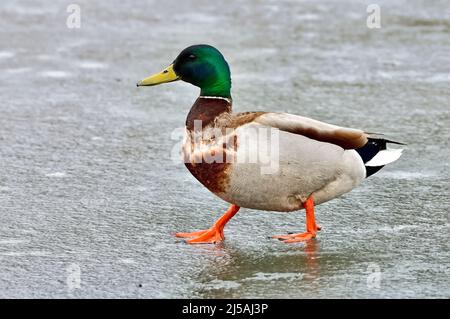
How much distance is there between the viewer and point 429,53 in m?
8.63

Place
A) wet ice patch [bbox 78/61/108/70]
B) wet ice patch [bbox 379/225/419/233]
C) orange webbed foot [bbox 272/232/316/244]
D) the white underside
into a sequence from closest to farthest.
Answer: the white underside → orange webbed foot [bbox 272/232/316/244] → wet ice patch [bbox 379/225/419/233] → wet ice patch [bbox 78/61/108/70]

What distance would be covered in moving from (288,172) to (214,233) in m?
→ 0.43

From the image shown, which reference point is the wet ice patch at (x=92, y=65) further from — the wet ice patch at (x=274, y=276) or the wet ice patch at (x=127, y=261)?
the wet ice patch at (x=274, y=276)

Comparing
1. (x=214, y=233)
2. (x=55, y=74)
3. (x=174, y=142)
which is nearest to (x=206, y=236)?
(x=214, y=233)

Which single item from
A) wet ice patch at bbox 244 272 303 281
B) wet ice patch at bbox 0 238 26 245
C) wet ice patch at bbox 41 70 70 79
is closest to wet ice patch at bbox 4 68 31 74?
wet ice patch at bbox 41 70 70 79

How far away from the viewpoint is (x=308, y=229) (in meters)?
4.91

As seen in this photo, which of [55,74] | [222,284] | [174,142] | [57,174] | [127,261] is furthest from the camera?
[55,74]

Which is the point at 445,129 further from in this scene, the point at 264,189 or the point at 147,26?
the point at 147,26

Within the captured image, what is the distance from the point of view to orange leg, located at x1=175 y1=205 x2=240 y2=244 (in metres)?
4.87

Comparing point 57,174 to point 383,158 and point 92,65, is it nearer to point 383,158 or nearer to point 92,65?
point 383,158

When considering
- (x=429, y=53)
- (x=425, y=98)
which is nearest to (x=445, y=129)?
(x=425, y=98)

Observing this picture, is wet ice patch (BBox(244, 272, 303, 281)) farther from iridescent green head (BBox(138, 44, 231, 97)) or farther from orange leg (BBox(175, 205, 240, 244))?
iridescent green head (BBox(138, 44, 231, 97))

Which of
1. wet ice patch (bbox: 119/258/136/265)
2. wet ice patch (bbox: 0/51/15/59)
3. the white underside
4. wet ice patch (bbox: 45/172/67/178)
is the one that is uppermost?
wet ice patch (bbox: 0/51/15/59)

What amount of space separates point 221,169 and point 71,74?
→ 366 cm
